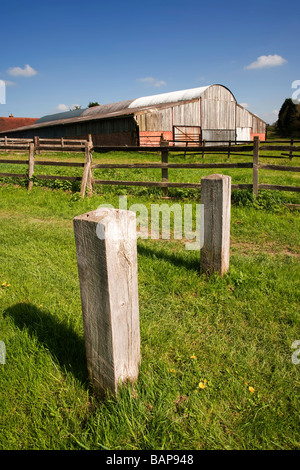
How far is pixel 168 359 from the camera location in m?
2.21

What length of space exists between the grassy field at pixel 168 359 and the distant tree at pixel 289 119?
151 ft

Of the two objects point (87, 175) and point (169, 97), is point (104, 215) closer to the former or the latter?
point (87, 175)

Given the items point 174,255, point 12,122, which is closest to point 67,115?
point 12,122

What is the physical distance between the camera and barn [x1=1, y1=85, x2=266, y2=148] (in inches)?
953

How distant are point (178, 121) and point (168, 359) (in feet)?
81.6

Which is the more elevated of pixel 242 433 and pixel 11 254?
pixel 11 254

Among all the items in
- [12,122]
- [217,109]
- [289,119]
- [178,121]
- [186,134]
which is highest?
[12,122]

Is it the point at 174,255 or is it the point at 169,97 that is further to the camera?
the point at 169,97

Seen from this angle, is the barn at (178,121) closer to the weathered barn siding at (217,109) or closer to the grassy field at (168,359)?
the weathered barn siding at (217,109)

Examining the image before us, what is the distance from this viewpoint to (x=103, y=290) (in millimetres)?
1608
